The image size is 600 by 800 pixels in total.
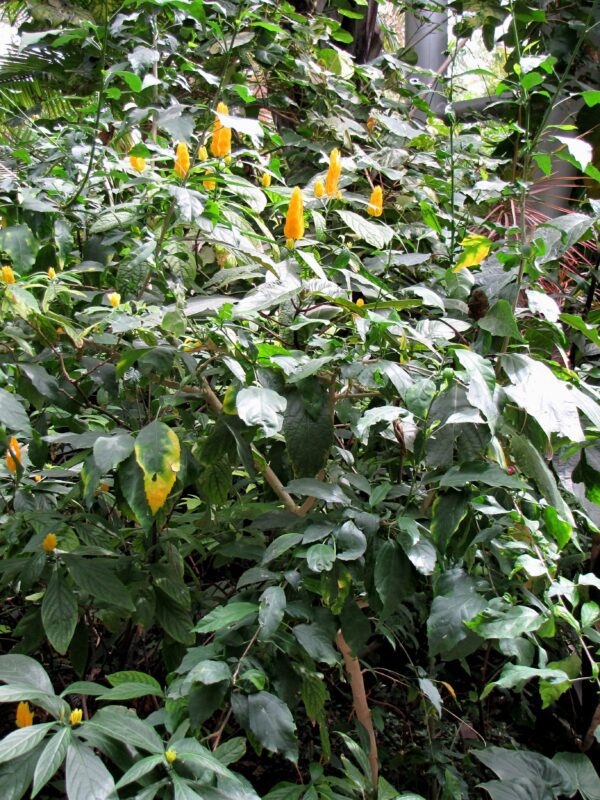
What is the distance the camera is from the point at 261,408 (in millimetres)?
885

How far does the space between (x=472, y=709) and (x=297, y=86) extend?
207cm

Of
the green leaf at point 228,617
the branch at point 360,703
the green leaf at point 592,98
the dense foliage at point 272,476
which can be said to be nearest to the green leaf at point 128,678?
the dense foliage at point 272,476

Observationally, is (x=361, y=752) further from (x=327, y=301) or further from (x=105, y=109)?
(x=105, y=109)

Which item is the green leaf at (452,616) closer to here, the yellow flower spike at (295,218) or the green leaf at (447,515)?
the green leaf at (447,515)

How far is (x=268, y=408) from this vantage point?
2.92 ft

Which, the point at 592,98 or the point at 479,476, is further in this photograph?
the point at 592,98

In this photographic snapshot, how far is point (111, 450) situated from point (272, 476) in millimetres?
324

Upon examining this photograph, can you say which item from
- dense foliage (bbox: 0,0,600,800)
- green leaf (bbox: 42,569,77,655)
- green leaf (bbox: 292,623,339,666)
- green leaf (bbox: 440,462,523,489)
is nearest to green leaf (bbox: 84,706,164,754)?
dense foliage (bbox: 0,0,600,800)

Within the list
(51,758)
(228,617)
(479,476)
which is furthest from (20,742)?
(479,476)

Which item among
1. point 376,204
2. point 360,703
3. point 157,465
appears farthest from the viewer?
point 376,204

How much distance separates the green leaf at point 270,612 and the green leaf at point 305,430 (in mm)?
187

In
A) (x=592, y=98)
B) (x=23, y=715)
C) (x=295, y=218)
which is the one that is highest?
(x=592, y=98)

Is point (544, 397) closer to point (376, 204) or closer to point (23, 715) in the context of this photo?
point (376, 204)

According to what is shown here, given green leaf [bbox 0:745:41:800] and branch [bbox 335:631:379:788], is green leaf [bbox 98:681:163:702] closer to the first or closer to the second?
green leaf [bbox 0:745:41:800]
